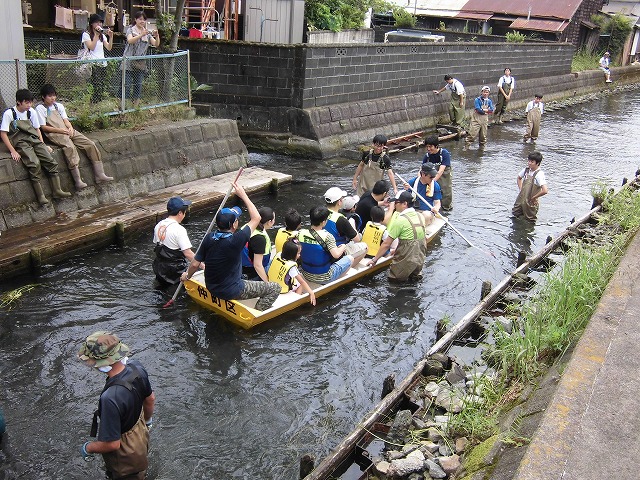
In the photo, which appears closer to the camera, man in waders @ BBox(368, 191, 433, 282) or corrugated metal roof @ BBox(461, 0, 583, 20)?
man in waders @ BBox(368, 191, 433, 282)

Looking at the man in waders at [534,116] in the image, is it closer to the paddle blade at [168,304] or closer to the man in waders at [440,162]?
the man in waders at [440,162]

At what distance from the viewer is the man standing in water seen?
834 centimetres

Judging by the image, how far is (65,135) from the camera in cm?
1143

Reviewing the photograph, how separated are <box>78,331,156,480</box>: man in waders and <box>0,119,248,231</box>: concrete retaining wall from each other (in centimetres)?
648

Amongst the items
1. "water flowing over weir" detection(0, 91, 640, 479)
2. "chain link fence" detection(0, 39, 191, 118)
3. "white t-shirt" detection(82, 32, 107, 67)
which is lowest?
"water flowing over weir" detection(0, 91, 640, 479)

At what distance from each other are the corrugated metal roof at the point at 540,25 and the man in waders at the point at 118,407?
117ft

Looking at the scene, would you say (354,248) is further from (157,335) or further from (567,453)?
(567,453)

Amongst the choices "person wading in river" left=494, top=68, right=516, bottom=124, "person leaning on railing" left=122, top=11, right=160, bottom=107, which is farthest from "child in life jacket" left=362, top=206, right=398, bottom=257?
"person wading in river" left=494, top=68, right=516, bottom=124

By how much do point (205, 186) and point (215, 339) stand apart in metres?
5.84

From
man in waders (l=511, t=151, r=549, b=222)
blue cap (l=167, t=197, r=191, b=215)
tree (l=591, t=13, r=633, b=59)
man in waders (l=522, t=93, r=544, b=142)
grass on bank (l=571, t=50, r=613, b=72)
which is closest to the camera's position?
blue cap (l=167, t=197, r=191, b=215)

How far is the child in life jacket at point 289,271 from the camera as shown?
363 inches

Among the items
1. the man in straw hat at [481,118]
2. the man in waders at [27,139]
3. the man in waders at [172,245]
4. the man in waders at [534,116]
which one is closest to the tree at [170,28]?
the man in waders at [27,139]

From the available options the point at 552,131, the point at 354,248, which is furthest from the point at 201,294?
the point at 552,131

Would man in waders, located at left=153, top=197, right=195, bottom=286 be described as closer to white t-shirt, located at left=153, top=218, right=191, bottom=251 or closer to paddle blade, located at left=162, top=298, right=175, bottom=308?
white t-shirt, located at left=153, top=218, right=191, bottom=251
